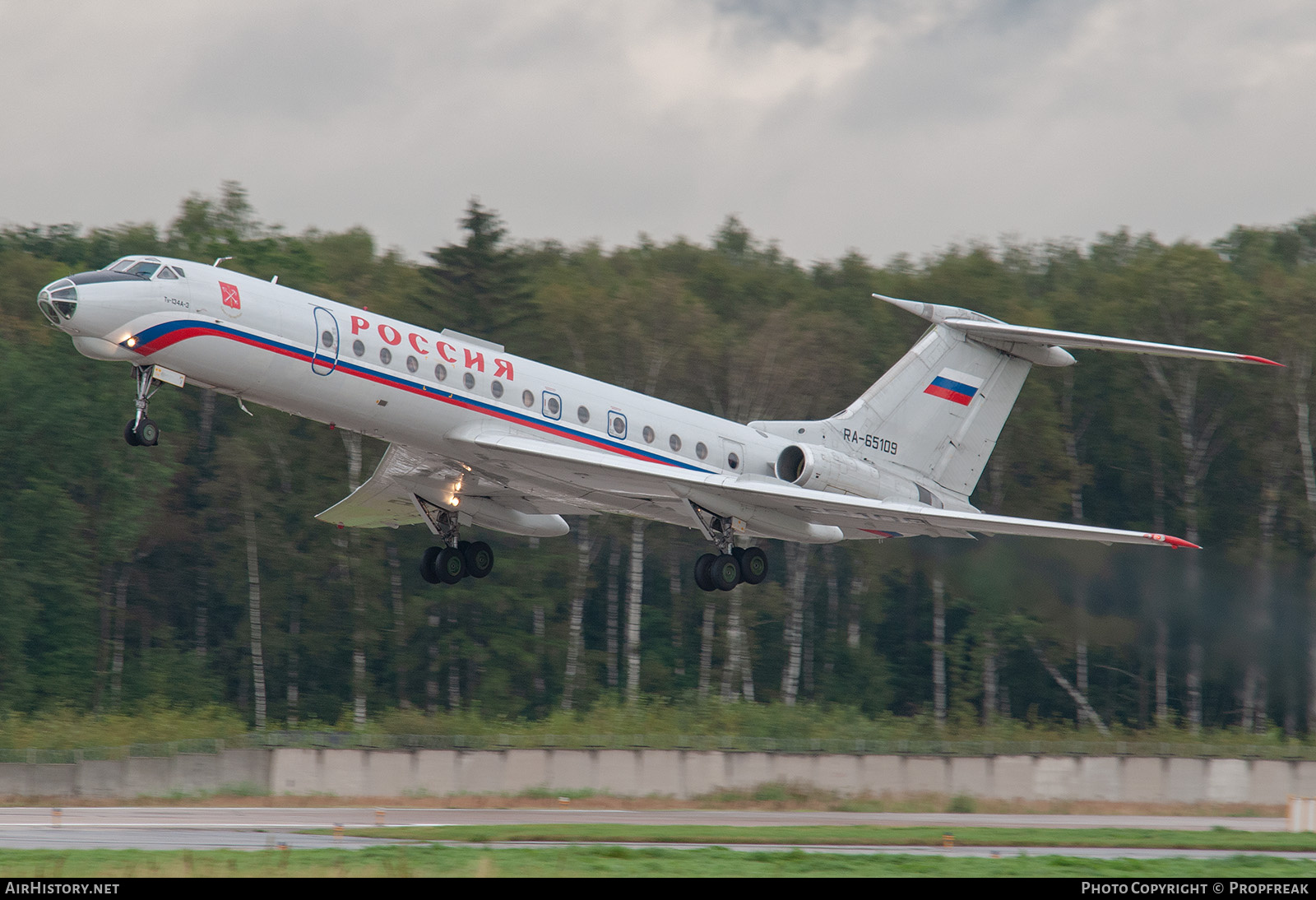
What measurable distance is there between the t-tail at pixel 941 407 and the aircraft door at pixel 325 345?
25.7ft

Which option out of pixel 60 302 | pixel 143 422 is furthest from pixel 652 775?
pixel 60 302

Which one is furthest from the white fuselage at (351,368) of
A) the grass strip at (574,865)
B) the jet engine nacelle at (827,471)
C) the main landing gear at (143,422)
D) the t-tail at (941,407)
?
the grass strip at (574,865)

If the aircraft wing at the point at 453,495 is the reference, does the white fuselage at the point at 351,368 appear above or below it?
above

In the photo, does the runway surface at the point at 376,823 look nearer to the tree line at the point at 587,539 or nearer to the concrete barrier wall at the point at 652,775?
the concrete barrier wall at the point at 652,775

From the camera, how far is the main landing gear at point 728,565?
78.0 ft

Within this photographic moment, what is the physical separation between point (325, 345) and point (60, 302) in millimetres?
3348

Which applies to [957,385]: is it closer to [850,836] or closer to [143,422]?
[850,836]

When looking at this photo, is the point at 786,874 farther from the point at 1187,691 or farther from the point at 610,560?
the point at 610,560

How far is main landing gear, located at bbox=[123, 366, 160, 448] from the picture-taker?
773 inches

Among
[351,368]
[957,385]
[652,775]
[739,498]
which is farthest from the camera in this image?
[652,775]

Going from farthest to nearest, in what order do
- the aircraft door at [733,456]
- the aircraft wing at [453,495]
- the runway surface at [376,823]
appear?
1. the aircraft door at [733,456]
2. the aircraft wing at [453,495]
3. the runway surface at [376,823]

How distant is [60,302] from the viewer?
18.9m

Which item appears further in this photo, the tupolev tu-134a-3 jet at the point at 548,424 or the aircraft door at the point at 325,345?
the aircraft door at the point at 325,345

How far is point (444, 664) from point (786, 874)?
32506 mm
